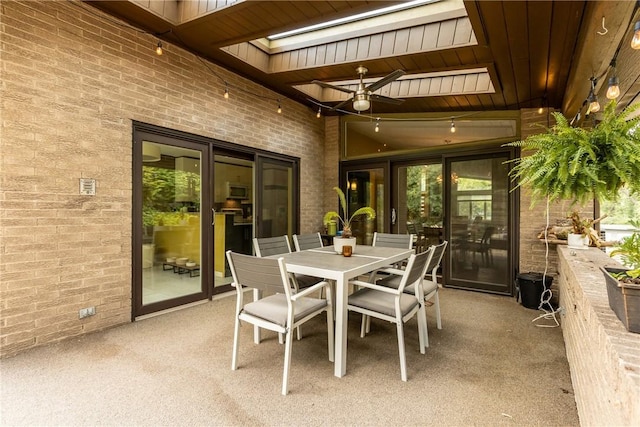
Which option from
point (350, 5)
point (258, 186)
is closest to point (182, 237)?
point (258, 186)

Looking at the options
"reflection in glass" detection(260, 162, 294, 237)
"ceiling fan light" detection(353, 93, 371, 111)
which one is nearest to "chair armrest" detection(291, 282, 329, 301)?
"ceiling fan light" detection(353, 93, 371, 111)

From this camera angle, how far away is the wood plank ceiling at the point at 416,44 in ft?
9.05

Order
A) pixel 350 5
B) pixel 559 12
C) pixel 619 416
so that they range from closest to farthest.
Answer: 1. pixel 619 416
2. pixel 559 12
3. pixel 350 5

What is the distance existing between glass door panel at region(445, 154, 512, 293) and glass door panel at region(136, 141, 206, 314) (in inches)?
150

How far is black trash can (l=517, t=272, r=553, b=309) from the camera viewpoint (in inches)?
160

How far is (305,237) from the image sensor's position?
4.02m

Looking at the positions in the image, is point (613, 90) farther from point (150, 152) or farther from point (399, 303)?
point (150, 152)

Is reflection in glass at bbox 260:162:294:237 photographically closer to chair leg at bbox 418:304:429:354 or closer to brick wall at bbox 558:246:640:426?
chair leg at bbox 418:304:429:354

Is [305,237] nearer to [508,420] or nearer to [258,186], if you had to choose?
[258,186]

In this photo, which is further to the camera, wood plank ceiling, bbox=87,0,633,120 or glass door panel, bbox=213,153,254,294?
glass door panel, bbox=213,153,254,294

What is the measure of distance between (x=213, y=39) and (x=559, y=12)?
3179 millimetres

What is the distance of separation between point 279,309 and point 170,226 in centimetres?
226

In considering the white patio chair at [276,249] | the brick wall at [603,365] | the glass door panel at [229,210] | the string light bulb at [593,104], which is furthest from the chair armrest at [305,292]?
the string light bulb at [593,104]

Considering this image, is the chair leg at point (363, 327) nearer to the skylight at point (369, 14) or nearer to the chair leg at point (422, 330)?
the chair leg at point (422, 330)
